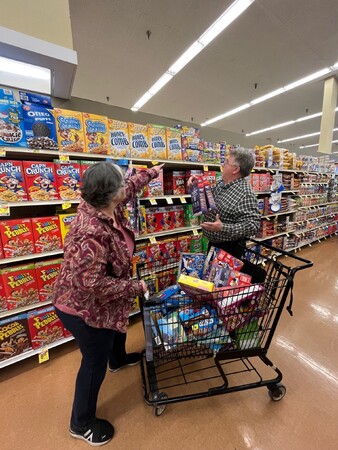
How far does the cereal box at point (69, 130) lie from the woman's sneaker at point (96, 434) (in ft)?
6.52

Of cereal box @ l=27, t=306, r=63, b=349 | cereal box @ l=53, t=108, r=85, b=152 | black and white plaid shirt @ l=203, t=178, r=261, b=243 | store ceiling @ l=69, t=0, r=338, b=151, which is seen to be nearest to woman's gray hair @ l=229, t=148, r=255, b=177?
black and white plaid shirt @ l=203, t=178, r=261, b=243

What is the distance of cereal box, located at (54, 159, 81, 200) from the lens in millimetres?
1753

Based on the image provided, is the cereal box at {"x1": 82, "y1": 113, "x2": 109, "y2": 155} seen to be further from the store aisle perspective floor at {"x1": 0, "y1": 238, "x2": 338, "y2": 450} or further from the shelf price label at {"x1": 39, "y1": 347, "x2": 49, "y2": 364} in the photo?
the store aisle perspective floor at {"x1": 0, "y1": 238, "x2": 338, "y2": 450}

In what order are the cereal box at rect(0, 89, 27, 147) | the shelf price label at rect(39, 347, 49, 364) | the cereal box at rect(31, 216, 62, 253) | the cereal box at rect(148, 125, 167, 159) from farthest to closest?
the cereal box at rect(148, 125, 167, 159) < the shelf price label at rect(39, 347, 49, 364) < the cereal box at rect(31, 216, 62, 253) < the cereal box at rect(0, 89, 27, 147)

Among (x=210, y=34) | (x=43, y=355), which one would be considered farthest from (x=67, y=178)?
(x=210, y=34)

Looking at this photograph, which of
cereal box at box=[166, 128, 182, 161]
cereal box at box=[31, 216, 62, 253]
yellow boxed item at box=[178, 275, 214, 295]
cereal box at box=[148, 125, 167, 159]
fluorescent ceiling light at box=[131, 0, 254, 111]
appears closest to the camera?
yellow boxed item at box=[178, 275, 214, 295]

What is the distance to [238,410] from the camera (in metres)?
1.44

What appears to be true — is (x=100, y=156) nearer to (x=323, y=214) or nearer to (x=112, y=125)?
(x=112, y=125)

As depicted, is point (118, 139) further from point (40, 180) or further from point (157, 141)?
point (40, 180)

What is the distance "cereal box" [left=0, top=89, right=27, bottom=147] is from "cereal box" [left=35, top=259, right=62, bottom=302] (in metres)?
0.97

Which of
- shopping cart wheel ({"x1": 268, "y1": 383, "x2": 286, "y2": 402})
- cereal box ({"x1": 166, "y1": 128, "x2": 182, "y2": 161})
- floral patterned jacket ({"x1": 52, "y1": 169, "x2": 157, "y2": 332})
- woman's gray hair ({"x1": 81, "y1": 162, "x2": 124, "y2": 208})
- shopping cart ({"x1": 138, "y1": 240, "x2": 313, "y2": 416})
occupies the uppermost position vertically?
cereal box ({"x1": 166, "y1": 128, "x2": 182, "y2": 161})

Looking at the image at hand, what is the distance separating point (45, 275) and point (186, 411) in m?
1.52

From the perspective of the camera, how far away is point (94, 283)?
914 mm

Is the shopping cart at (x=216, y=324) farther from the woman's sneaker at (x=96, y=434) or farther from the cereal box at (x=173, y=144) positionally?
the cereal box at (x=173, y=144)
